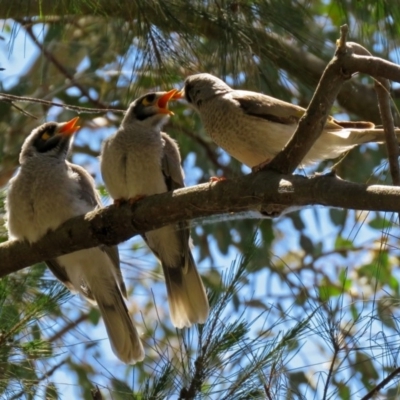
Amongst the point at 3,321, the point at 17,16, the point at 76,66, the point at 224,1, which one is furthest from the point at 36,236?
the point at 76,66

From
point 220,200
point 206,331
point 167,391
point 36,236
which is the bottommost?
point 167,391

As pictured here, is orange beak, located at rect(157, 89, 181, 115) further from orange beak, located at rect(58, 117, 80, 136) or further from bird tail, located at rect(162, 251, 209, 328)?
bird tail, located at rect(162, 251, 209, 328)

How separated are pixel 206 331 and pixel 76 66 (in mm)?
5264

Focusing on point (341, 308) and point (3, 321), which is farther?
point (3, 321)

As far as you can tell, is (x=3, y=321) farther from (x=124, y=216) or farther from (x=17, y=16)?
(x=17, y=16)

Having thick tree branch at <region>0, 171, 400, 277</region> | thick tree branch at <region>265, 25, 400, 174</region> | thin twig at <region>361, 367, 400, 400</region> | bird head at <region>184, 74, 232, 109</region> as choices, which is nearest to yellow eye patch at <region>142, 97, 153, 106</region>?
bird head at <region>184, 74, 232, 109</region>

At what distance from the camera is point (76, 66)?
28.8 feet

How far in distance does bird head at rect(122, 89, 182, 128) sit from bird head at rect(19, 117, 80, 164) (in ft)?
1.09

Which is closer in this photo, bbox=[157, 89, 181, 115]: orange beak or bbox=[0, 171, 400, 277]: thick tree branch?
bbox=[0, 171, 400, 277]: thick tree branch

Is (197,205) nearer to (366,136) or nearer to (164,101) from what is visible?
(366,136)

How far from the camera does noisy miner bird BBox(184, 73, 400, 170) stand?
4.68 meters

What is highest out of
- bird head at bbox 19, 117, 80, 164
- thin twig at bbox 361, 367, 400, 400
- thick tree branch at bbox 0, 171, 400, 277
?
bird head at bbox 19, 117, 80, 164

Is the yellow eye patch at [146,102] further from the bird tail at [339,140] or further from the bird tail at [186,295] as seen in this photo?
the bird tail at [339,140]

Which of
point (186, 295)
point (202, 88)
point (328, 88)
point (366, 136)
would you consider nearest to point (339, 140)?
point (366, 136)
